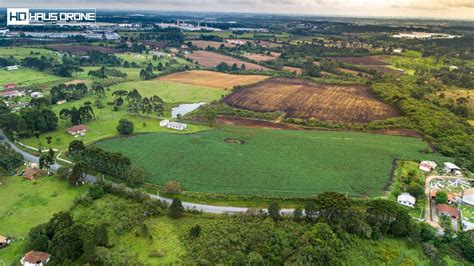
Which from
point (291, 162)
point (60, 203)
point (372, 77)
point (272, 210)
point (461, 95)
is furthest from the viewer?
point (372, 77)

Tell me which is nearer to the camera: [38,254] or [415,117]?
[38,254]

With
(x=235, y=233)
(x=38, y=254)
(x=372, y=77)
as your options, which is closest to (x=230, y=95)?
(x=372, y=77)

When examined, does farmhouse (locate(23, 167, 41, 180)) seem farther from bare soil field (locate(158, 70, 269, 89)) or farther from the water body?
bare soil field (locate(158, 70, 269, 89))

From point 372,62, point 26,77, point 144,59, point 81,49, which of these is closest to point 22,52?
point 81,49

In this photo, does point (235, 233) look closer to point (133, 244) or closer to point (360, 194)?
point (133, 244)

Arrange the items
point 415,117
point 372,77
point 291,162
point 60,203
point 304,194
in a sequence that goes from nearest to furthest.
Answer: point 60,203, point 304,194, point 291,162, point 415,117, point 372,77

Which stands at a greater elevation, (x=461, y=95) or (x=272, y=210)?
(x=461, y=95)

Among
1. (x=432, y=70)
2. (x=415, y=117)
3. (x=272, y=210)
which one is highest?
(x=432, y=70)

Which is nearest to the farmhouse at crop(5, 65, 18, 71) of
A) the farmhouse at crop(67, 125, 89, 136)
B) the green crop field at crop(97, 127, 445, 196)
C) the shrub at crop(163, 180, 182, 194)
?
the farmhouse at crop(67, 125, 89, 136)
